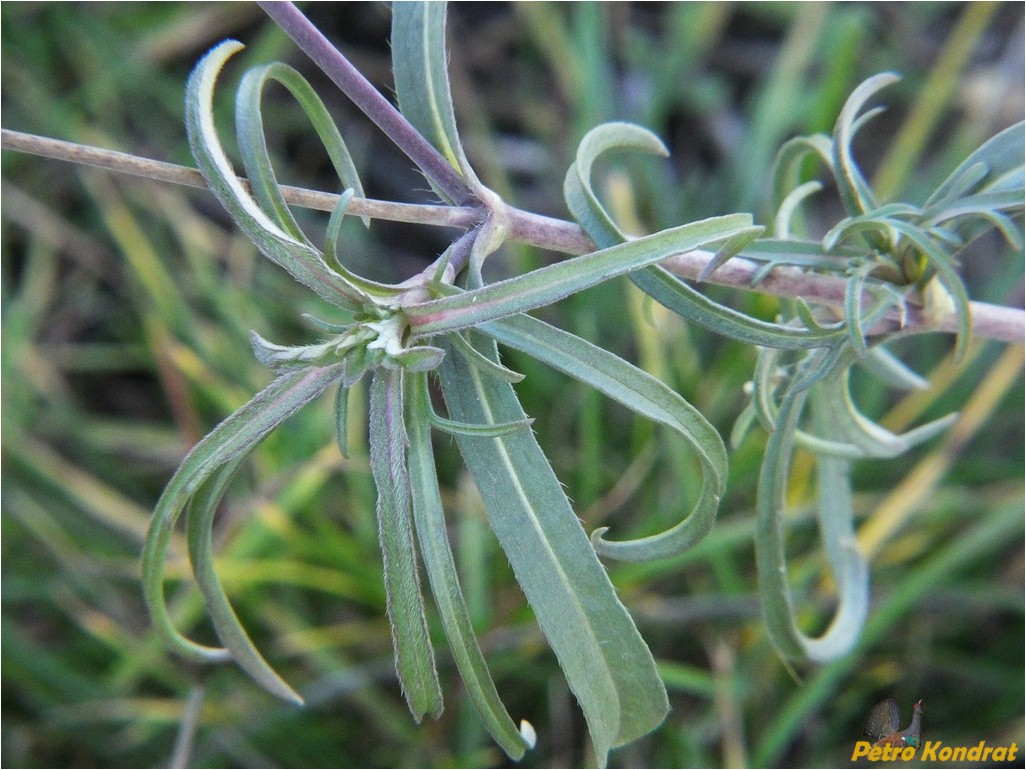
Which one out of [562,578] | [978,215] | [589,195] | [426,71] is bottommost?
[562,578]

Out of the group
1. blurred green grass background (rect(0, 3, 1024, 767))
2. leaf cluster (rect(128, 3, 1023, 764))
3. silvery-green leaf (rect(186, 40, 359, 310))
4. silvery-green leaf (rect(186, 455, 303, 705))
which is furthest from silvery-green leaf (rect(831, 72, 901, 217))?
blurred green grass background (rect(0, 3, 1024, 767))

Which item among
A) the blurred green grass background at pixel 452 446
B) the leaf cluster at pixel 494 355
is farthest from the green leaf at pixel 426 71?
the blurred green grass background at pixel 452 446

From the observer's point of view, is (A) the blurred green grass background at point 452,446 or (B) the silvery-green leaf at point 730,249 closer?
(B) the silvery-green leaf at point 730,249

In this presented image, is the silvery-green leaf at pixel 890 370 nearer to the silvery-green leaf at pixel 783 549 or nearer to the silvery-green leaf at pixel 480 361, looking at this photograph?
the silvery-green leaf at pixel 783 549

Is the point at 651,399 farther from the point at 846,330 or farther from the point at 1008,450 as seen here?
the point at 1008,450

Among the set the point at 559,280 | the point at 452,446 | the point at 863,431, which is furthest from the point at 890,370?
the point at 452,446

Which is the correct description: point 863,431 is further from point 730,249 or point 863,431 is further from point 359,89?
point 359,89

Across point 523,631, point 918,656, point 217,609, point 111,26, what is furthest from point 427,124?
point 111,26
